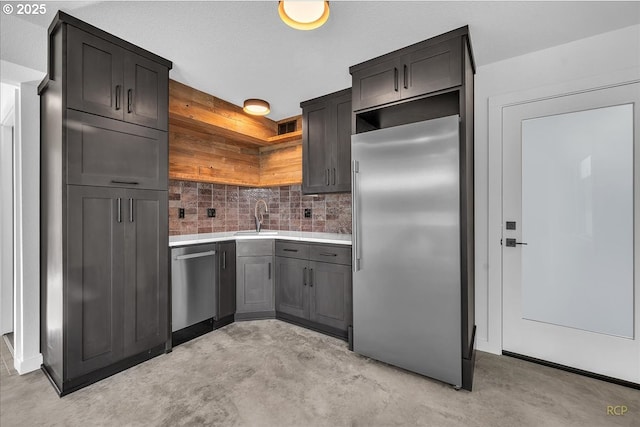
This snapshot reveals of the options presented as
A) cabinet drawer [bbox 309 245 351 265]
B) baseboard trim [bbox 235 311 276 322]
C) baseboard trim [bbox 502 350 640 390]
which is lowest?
baseboard trim [bbox 502 350 640 390]

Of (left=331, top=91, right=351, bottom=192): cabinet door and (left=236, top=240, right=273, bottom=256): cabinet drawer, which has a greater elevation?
(left=331, top=91, right=351, bottom=192): cabinet door

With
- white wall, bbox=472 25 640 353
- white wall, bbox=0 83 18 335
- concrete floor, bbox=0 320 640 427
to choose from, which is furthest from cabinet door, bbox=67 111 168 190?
white wall, bbox=472 25 640 353

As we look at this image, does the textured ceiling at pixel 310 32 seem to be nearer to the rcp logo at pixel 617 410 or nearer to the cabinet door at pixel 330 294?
the cabinet door at pixel 330 294

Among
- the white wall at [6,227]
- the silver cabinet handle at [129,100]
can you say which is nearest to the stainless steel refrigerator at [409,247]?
the silver cabinet handle at [129,100]

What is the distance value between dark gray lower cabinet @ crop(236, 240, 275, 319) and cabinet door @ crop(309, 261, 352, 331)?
1.94 feet

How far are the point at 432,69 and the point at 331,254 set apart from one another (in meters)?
1.83

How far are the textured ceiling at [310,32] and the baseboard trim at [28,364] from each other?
2.25 m

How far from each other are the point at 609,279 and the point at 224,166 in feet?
12.8

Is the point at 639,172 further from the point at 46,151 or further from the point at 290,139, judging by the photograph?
the point at 46,151

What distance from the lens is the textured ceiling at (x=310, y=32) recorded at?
1.85 m

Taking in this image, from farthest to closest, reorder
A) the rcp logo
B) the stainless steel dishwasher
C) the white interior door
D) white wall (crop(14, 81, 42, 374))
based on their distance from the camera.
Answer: the stainless steel dishwasher
white wall (crop(14, 81, 42, 374))
the white interior door
the rcp logo

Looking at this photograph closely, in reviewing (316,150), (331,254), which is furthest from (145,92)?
(331,254)

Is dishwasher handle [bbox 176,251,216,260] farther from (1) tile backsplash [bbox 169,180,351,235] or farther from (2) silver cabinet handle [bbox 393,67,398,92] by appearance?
(2) silver cabinet handle [bbox 393,67,398,92]

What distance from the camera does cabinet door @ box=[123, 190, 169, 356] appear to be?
2219mm
